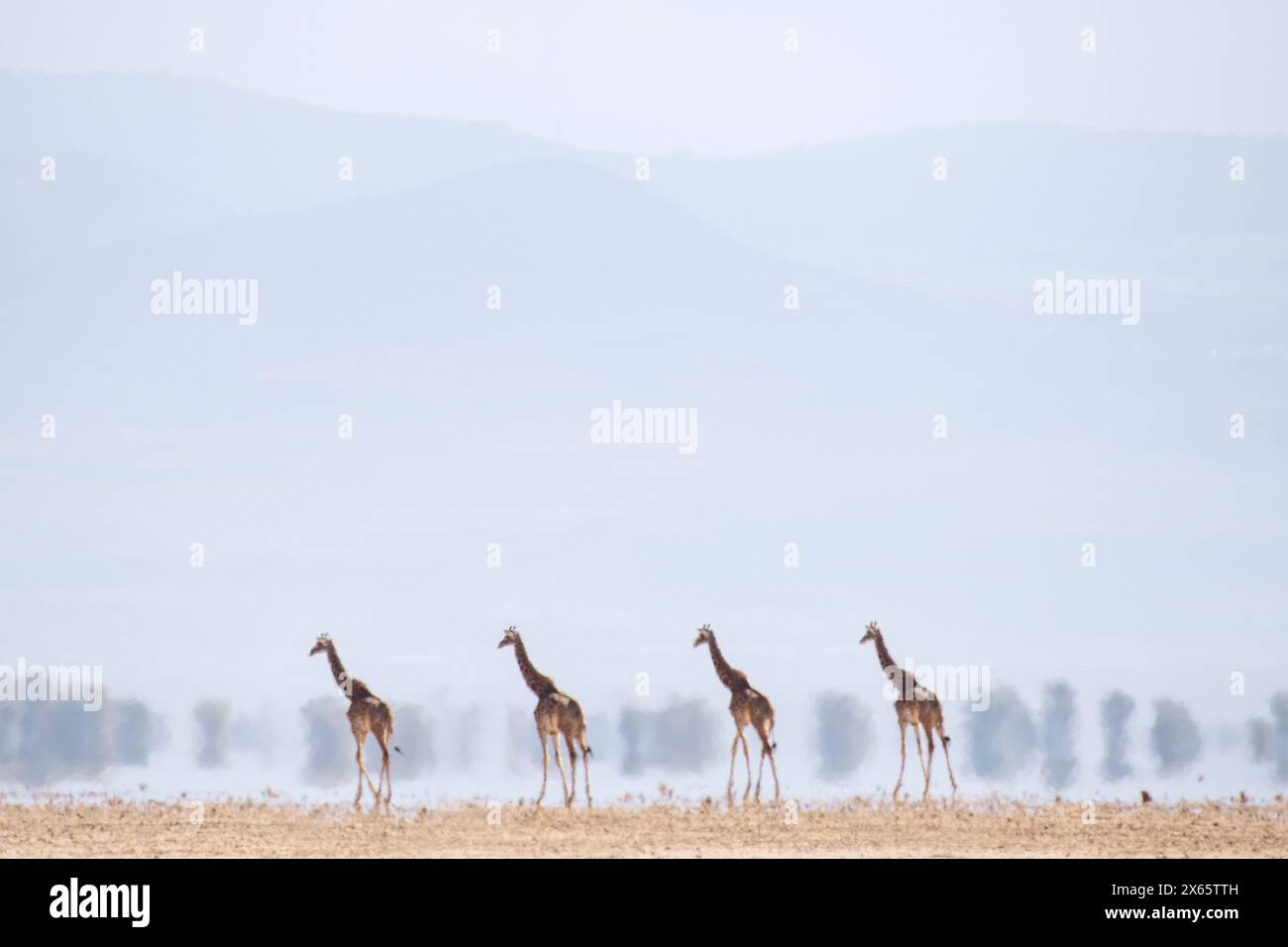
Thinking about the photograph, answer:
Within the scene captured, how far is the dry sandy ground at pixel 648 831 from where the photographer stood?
2506 centimetres

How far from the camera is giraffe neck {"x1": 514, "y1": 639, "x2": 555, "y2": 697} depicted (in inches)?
1179

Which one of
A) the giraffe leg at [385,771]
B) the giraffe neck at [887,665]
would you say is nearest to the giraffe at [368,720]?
the giraffe leg at [385,771]

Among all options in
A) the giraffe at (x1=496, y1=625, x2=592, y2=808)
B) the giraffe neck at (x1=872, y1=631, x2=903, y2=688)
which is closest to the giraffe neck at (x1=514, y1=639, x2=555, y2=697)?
the giraffe at (x1=496, y1=625, x2=592, y2=808)

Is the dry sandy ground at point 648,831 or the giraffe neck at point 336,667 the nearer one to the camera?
the dry sandy ground at point 648,831

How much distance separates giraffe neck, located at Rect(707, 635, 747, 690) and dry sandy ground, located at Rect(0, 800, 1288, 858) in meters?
2.19

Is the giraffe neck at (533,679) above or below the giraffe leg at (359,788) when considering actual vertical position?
above

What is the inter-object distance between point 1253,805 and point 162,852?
1546 cm

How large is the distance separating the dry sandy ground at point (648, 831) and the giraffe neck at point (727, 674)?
219 cm

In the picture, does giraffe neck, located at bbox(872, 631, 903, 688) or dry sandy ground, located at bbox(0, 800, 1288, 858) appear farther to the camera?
giraffe neck, located at bbox(872, 631, 903, 688)

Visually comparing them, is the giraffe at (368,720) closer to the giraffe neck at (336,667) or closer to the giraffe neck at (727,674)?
the giraffe neck at (336,667)

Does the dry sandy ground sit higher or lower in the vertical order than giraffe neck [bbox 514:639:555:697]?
lower

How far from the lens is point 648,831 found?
86.2 ft

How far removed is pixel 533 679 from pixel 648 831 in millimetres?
4511

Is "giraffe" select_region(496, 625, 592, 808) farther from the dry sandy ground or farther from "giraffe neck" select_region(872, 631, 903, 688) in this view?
"giraffe neck" select_region(872, 631, 903, 688)
